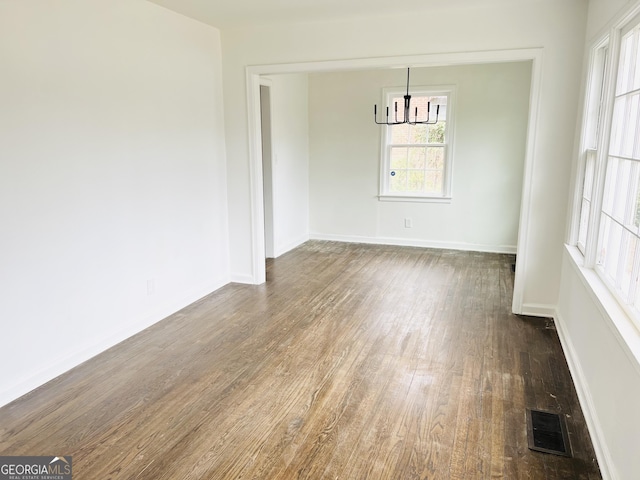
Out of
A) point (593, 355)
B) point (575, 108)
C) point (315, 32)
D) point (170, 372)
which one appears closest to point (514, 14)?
point (575, 108)

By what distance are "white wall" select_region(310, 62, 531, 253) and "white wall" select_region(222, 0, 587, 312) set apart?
2.34 metres

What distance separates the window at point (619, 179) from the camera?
2.22m

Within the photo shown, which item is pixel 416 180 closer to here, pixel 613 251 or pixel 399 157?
pixel 399 157

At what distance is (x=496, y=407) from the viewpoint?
8.52 feet

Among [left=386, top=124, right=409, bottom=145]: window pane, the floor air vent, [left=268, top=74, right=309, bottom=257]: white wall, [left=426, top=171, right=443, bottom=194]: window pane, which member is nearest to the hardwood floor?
the floor air vent

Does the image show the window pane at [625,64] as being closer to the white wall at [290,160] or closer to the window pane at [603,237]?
→ the window pane at [603,237]

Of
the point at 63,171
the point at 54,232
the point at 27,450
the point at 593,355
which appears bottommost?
the point at 27,450

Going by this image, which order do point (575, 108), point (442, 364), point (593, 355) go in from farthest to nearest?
1. point (575, 108)
2. point (442, 364)
3. point (593, 355)

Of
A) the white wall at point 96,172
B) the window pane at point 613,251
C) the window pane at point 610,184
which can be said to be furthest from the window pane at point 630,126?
the white wall at point 96,172

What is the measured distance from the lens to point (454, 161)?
625 cm

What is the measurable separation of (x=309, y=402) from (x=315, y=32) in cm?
319

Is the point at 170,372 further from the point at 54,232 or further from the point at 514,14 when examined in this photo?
the point at 514,14

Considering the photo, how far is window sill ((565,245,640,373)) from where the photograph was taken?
72.9 inches

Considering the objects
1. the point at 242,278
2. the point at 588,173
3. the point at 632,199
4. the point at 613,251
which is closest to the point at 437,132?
the point at 588,173
